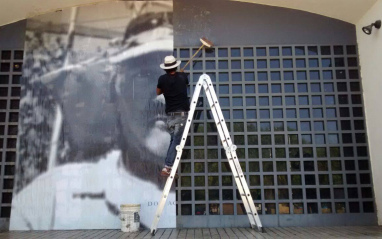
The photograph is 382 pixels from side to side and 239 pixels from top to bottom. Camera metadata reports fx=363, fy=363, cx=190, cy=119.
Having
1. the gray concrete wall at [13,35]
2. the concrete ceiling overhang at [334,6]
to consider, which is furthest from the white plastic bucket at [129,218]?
the concrete ceiling overhang at [334,6]

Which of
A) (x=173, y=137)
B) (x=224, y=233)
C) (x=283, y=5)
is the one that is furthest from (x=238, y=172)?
(x=283, y=5)

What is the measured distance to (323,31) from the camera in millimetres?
5578

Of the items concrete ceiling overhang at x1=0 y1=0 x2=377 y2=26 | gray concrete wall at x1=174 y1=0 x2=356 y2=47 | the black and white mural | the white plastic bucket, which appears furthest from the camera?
gray concrete wall at x1=174 y1=0 x2=356 y2=47

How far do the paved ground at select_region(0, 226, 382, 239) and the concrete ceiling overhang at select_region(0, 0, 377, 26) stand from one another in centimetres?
307

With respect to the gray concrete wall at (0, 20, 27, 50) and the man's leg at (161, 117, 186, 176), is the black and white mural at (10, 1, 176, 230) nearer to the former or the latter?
the gray concrete wall at (0, 20, 27, 50)

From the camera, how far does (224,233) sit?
4.49 metres

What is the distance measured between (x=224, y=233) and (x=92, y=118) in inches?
98.3

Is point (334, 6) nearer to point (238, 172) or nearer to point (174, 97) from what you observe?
point (174, 97)

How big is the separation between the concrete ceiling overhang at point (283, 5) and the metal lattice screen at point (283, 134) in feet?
1.69

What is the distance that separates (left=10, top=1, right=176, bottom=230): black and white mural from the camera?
5109 mm

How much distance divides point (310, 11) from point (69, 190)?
448 centimetres

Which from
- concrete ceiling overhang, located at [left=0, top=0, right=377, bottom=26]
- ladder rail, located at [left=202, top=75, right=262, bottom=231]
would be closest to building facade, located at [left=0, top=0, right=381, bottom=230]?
concrete ceiling overhang, located at [left=0, top=0, right=377, bottom=26]

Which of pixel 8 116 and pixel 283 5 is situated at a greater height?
pixel 283 5

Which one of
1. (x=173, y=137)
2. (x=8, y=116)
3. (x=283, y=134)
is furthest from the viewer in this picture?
(x=8, y=116)
